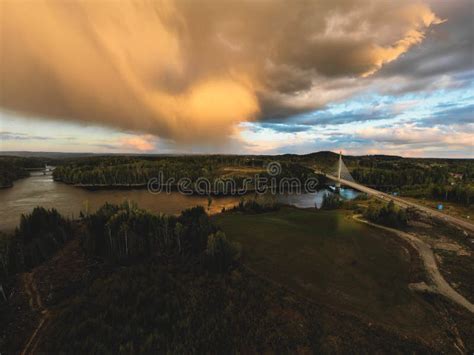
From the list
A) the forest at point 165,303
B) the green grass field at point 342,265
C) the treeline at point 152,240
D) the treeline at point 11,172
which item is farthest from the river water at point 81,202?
the green grass field at point 342,265

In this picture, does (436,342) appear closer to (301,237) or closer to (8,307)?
(301,237)

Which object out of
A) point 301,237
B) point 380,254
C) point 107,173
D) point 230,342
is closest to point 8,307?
point 230,342

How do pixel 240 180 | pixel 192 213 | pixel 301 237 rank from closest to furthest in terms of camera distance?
pixel 301 237, pixel 192 213, pixel 240 180

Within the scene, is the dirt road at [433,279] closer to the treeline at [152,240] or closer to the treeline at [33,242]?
the treeline at [152,240]

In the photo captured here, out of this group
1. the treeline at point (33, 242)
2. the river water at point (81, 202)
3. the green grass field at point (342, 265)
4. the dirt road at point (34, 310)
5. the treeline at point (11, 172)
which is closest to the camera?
the dirt road at point (34, 310)

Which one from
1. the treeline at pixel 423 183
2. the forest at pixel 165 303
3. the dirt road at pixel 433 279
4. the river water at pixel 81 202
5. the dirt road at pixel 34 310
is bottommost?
the river water at pixel 81 202

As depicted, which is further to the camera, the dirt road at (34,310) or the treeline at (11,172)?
the treeline at (11,172)

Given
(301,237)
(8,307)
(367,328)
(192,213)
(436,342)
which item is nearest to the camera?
(436,342)

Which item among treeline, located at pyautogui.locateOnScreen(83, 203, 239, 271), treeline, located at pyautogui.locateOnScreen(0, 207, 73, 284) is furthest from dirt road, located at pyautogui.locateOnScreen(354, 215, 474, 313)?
treeline, located at pyautogui.locateOnScreen(0, 207, 73, 284)

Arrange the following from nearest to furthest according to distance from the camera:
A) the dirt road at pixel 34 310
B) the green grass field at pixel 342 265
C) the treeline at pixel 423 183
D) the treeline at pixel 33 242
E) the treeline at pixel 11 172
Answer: the dirt road at pixel 34 310 < the green grass field at pixel 342 265 < the treeline at pixel 33 242 < the treeline at pixel 423 183 < the treeline at pixel 11 172
